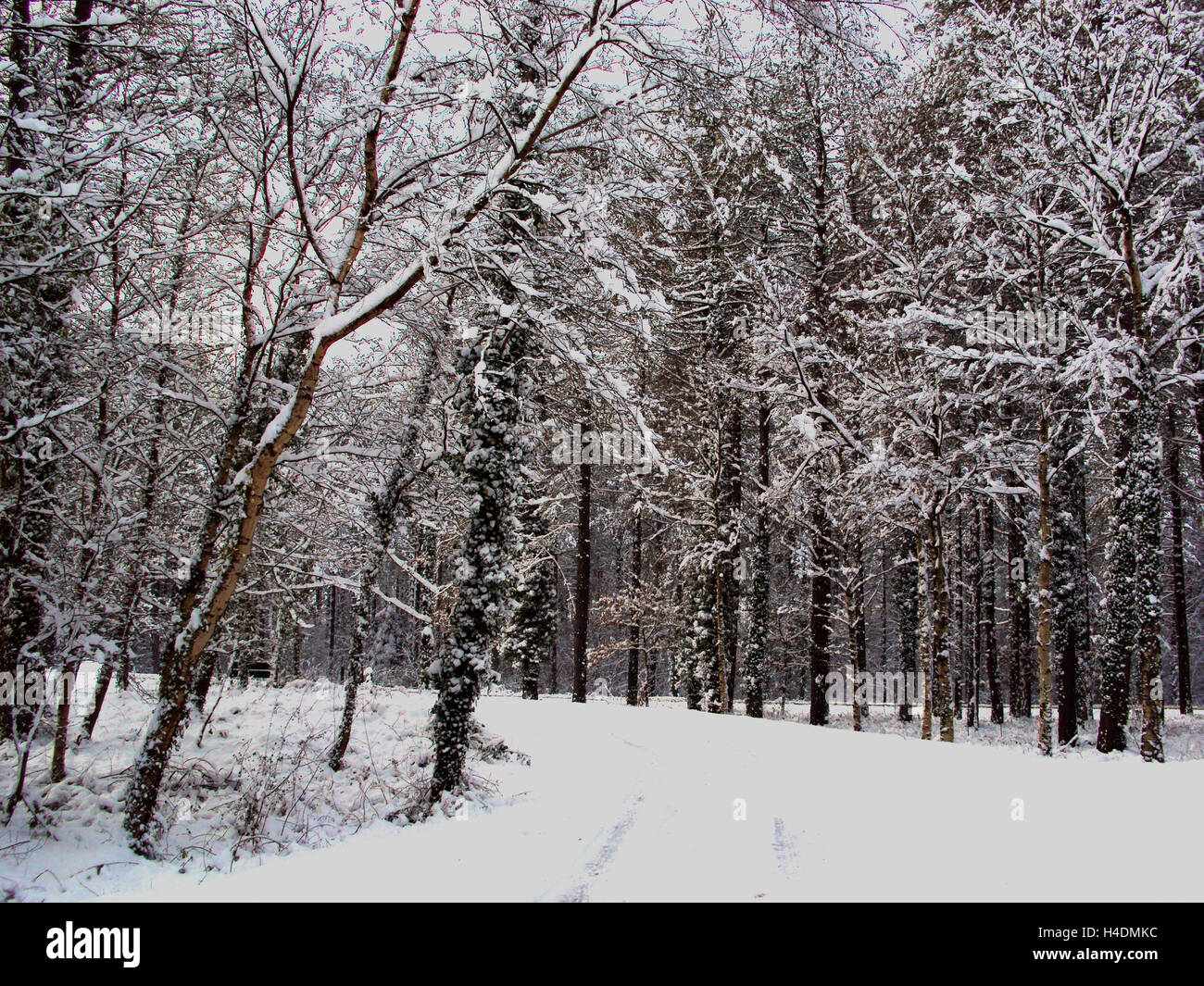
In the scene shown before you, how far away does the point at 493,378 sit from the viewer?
327 inches

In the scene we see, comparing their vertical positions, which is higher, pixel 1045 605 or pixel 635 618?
pixel 1045 605

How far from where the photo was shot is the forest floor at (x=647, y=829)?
454cm

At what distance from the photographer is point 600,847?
5625 millimetres

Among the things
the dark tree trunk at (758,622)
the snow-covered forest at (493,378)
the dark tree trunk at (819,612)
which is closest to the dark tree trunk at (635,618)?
the dark tree trunk at (758,622)

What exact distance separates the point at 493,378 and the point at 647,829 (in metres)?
5.52

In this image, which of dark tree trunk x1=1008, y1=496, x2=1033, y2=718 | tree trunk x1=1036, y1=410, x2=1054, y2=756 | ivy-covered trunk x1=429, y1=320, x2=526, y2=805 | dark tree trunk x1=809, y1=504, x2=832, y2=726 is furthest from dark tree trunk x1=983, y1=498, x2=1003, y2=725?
ivy-covered trunk x1=429, y1=320, x2=526, y2=805

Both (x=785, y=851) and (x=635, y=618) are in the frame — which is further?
(x=635, y=618)

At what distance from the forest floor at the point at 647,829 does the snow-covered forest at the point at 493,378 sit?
0.23 feet

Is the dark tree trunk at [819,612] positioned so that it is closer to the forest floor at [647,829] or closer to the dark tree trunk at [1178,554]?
the forest floor at [647,829]

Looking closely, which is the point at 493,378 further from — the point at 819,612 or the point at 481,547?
the point at 819,612

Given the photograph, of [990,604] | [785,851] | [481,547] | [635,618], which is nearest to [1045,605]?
[785,851]
